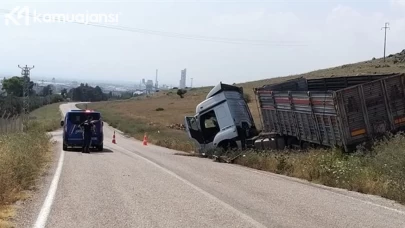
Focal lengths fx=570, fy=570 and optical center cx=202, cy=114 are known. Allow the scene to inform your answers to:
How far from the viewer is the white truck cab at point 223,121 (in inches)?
991

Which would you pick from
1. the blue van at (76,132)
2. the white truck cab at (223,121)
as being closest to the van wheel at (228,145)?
the white truck cab at (223,121)

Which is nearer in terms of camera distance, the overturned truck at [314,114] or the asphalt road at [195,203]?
the asphalt road at [195,203]

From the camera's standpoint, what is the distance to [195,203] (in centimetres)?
1078

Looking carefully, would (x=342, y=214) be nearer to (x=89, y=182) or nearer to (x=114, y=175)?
(x=89, y=182)

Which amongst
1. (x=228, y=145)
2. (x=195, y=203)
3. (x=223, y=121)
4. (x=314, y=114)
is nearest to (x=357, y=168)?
(x=314, y=114)

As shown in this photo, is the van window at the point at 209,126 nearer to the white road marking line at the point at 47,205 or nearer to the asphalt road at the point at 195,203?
the asphalt road at the point at 195,203

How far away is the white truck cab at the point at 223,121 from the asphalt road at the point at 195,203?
28.8 ft

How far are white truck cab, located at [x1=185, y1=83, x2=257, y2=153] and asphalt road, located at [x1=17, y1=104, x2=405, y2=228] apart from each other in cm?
879

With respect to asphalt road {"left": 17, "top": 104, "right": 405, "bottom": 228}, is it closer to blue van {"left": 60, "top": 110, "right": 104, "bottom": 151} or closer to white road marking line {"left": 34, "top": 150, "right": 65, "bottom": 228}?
white road marking line {"left": 34, "top": 150, "right": 65, "bottom": 228}

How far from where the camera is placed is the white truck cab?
25.2m

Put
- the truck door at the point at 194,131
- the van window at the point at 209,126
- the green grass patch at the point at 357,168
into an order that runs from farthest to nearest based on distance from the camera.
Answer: the truck door at the point at 194,131, the van window at the point at 209,126, the green grass patch at the point at 357,168

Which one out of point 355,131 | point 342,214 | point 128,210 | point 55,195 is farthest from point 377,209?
point 355,131

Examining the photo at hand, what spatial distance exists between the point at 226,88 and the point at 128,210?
54.3 feet

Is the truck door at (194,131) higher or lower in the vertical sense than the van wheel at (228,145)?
higher
